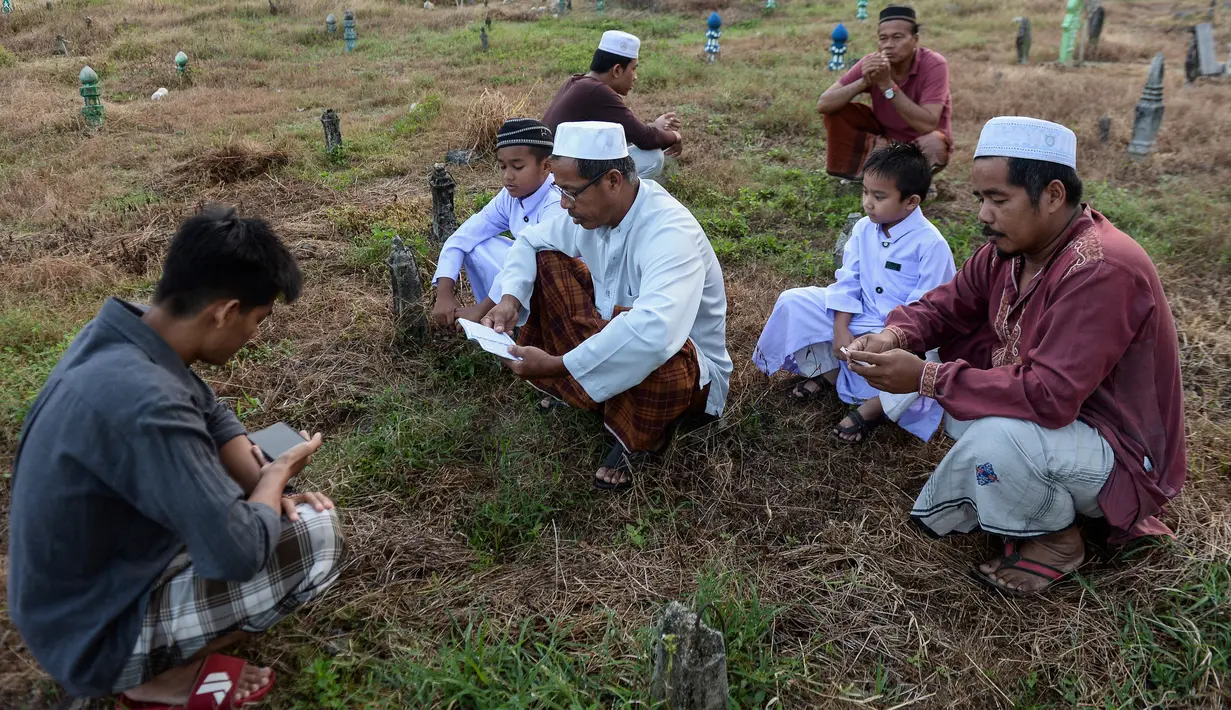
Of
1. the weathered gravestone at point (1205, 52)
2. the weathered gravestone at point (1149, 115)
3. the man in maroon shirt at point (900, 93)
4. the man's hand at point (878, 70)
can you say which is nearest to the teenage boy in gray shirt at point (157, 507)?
the man's hand at point (878, 70)

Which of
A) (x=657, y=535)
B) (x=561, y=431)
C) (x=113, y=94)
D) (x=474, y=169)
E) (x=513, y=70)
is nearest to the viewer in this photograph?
(x=657, y=535)

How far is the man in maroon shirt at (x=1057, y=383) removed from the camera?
2.44m

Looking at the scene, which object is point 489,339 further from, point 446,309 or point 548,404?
point 446,309

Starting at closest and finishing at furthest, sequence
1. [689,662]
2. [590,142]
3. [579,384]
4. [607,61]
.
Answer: [689,662]
[590,142]
[579,384]
[607,61]

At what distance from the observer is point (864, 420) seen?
357cm

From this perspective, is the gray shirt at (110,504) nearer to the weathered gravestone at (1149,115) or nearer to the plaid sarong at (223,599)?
the plaid sarong at (223,599)

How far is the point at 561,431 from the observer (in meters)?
3.61

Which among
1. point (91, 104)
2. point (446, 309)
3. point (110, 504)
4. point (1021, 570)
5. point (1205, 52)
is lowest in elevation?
point (1021, 570)

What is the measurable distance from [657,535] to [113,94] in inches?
455

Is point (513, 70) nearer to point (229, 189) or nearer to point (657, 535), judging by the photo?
point (229, 189)

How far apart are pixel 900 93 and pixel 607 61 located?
215 centimetres

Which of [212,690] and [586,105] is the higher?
[586,105]

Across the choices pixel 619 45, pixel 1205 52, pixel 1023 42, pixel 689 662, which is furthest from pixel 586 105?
pixel 1023 42

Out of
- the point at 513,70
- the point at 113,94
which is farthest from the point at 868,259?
the point at 113,94
